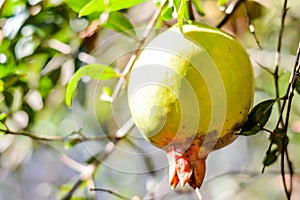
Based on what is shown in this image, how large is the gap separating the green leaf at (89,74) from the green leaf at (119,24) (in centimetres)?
19

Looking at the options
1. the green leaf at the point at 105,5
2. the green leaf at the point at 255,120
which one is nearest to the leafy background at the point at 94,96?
→ the green leaf at the point at 105,5

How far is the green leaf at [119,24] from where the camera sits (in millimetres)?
1176

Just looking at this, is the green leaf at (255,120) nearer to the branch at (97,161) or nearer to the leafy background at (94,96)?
the leafy background at (94,96)

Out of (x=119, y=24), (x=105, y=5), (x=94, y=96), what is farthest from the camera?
(x=94, y=96)

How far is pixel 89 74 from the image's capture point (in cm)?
97

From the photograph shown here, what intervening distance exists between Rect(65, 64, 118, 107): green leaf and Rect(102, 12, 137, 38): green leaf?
7.5 inches

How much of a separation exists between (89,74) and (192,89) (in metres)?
0.28

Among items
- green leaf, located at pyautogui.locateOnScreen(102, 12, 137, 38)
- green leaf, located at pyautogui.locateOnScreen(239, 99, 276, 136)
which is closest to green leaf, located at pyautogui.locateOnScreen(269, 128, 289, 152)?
green leaf, located at pyautogui.locateOnScreen(239, 99, 276, 136)

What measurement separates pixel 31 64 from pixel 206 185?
0.87m

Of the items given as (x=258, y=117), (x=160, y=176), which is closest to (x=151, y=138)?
(x=258, y=117)

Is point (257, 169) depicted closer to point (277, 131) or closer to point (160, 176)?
point (160, 176)

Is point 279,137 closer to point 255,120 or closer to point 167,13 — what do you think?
point 255,120

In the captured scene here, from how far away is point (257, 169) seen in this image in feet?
6.36

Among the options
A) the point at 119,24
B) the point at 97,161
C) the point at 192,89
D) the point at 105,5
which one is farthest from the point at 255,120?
the point at 97,161
